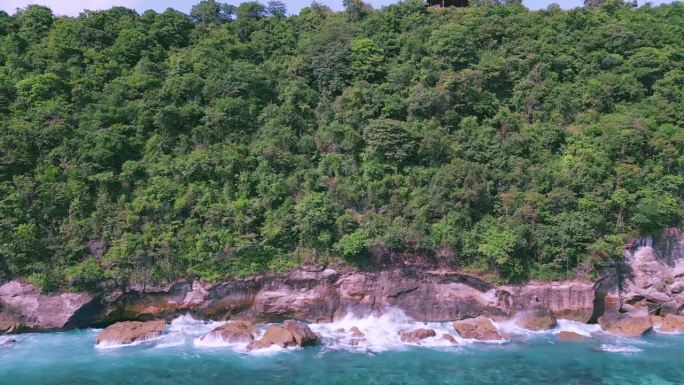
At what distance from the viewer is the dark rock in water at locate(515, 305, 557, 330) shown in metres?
28.3

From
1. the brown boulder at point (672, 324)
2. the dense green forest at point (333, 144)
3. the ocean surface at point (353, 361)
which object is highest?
the dense green forest at point (333, 144)

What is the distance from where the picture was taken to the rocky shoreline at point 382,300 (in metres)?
28.9

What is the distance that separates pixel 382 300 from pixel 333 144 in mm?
11279

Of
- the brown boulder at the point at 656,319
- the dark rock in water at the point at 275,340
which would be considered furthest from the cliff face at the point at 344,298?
the brown boulder at the point at 656,319

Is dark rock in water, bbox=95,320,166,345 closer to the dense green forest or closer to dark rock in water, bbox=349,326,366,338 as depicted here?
the dense green forest

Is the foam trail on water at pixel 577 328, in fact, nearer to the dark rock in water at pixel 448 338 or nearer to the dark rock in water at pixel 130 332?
the dark rock in water at pixel 448 338

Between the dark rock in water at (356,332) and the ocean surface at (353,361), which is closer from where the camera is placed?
the ocean surface at (353,361)

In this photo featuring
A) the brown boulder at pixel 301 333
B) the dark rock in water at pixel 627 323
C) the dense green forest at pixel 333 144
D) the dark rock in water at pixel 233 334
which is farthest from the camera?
the dense green forest at pixel 333 144

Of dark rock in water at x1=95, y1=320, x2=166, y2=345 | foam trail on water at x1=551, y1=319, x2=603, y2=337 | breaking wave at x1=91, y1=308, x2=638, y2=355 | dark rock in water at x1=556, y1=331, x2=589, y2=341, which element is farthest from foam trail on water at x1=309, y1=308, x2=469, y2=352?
dark rock in water at x1=95, y1=320, x2=166, y2=345

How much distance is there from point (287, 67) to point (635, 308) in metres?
28.7

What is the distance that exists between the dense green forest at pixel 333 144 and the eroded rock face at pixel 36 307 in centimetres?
71

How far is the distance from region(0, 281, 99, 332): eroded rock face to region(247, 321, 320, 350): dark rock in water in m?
9.52

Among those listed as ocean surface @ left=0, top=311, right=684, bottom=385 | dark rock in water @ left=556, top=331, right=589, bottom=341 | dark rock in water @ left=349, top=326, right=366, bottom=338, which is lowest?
ocean surface @ left=0, top=311, right=684, bottom=385

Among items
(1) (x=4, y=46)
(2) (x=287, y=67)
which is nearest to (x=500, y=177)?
(2) (x=287, y=67)
